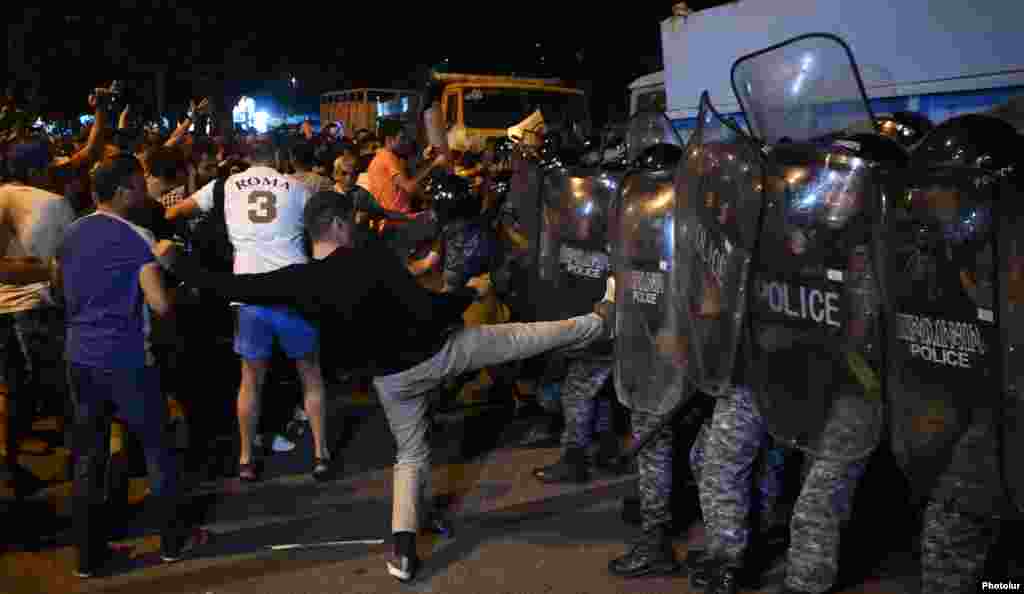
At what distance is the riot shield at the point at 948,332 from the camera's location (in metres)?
2.98

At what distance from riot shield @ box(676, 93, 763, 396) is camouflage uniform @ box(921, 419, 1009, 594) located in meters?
0.91

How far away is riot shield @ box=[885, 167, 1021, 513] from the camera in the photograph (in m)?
2.98

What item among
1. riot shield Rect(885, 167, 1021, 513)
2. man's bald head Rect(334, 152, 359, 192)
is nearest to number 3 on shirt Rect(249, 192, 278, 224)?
man's bald head Rect(334, 152, 359, 192)

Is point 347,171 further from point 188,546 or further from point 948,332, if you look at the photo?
point 948,332

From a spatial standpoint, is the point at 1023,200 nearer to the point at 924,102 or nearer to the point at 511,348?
the point at 511,348

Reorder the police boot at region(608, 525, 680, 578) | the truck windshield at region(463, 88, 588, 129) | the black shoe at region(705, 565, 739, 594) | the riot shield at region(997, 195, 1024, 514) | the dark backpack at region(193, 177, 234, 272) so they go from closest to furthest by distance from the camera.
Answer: the riot shield at region(997, 195, 1024, 514) < the black shoe at region(705, 565, 739, 594) < the police boot at region(608, 525, 680, 578) < the dark backpack at region(193, 177, 234, 272) < the truck windshield at region(463, 88, 588, 129)

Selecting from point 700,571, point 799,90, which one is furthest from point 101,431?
point 799,90

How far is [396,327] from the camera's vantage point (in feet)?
13.3

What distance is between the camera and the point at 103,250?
4133 mm

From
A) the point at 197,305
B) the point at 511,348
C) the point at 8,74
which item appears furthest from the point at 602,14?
the point at 511,348

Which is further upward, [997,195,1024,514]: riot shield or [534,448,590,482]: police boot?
[997,195,1024,514]: riot shield

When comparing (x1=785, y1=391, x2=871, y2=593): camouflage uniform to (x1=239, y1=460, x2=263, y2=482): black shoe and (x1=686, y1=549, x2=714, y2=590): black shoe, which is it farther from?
(x1=239, y1=460, x2=263, y2=482): black shoe

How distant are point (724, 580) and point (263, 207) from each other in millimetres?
3335

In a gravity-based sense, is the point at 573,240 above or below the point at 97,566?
above
